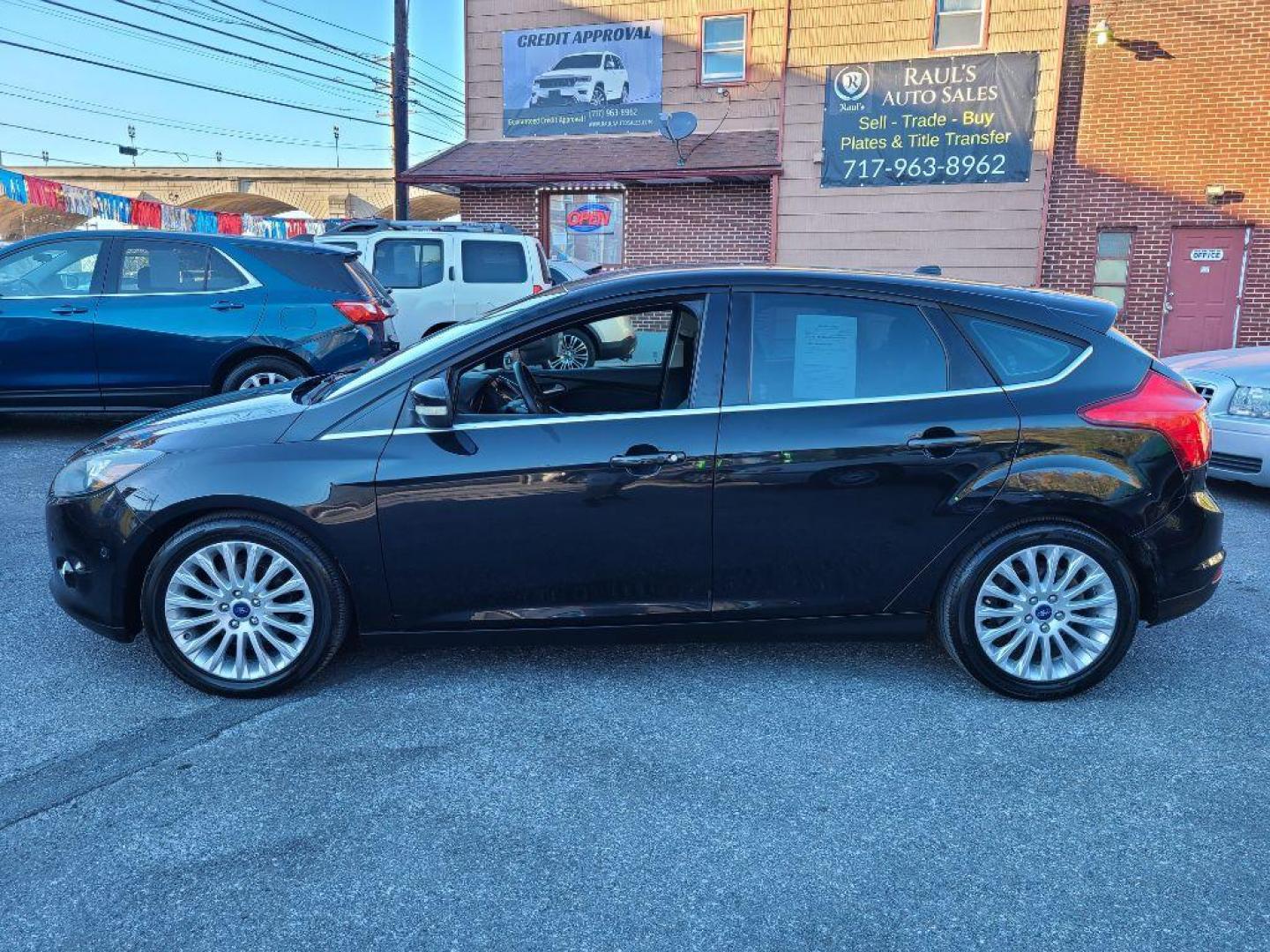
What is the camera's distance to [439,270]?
37.0 feet

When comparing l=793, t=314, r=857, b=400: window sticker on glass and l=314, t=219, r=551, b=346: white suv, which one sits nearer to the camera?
l=793, t=314, r=857, b=400: window sticker on glass

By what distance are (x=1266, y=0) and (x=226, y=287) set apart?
14847mm

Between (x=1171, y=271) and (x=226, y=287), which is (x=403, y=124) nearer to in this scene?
(x=226, y=287)

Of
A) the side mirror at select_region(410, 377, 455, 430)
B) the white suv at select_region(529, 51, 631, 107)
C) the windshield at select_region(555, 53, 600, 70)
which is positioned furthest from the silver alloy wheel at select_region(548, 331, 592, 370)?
the windshield at select_region(555, 53, 600, 70)

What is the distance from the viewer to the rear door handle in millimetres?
3441

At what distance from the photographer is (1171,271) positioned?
14.6 metres

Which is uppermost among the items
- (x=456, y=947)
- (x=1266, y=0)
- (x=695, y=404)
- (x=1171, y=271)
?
(x=1266, y=0)

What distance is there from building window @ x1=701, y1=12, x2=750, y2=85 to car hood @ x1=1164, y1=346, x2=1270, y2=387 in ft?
33.5

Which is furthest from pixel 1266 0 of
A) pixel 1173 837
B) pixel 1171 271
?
pixel 1173 837

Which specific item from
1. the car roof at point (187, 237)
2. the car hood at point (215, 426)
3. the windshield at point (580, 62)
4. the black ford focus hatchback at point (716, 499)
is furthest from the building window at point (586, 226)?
the black ford focus hatchback at point (716, 499)

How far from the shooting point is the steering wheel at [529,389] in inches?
152

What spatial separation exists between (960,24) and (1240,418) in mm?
10421

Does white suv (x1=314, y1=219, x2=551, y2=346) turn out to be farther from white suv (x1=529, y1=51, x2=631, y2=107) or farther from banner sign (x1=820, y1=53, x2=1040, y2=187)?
banner sign (x1=820, y1=53, x2=1040, y2=187)

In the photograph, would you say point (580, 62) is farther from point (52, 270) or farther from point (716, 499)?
point (716, 499)
